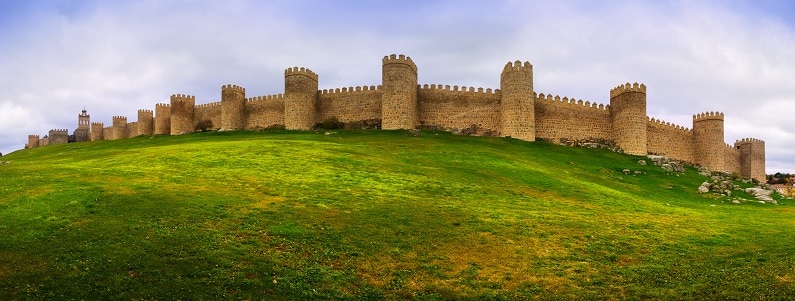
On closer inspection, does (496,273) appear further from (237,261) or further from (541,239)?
(237,261)

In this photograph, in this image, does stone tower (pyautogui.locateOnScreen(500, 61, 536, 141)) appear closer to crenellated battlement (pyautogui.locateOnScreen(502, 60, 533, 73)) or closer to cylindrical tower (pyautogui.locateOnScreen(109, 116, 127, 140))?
crenellated battlement (pyautogui.locateOnScreen(502, 60, 533, 73))

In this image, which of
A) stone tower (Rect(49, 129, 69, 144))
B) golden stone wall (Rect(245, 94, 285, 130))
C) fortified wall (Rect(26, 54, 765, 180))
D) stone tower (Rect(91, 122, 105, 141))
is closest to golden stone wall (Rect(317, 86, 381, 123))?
fortified wall (Rect(26, 54, 765, 180))

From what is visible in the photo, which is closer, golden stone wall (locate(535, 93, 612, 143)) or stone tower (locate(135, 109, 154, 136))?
golden stone wall (locate(535, 93, 612, 143))

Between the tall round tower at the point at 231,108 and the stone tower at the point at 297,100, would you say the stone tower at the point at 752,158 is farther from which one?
the tall round tower at the point at 231,108

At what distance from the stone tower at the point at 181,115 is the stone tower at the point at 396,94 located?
33.9m

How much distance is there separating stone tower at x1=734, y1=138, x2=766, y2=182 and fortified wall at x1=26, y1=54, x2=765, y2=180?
38.8ft

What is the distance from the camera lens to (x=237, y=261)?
62.3 feet

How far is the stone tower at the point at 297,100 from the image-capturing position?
72312 mm

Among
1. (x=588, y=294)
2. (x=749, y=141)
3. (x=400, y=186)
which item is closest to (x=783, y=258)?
(x=588, y=294)

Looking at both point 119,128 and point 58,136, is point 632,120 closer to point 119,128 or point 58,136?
point 119,128

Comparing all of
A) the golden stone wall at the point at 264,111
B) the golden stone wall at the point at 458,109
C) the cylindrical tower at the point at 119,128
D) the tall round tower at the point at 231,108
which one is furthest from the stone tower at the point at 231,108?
the cylindrical tower at the point at 119,128

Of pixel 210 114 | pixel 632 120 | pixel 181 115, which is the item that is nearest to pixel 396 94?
pixel 632 120

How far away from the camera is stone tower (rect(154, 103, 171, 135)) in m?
89.4

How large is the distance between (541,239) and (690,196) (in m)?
25.0
